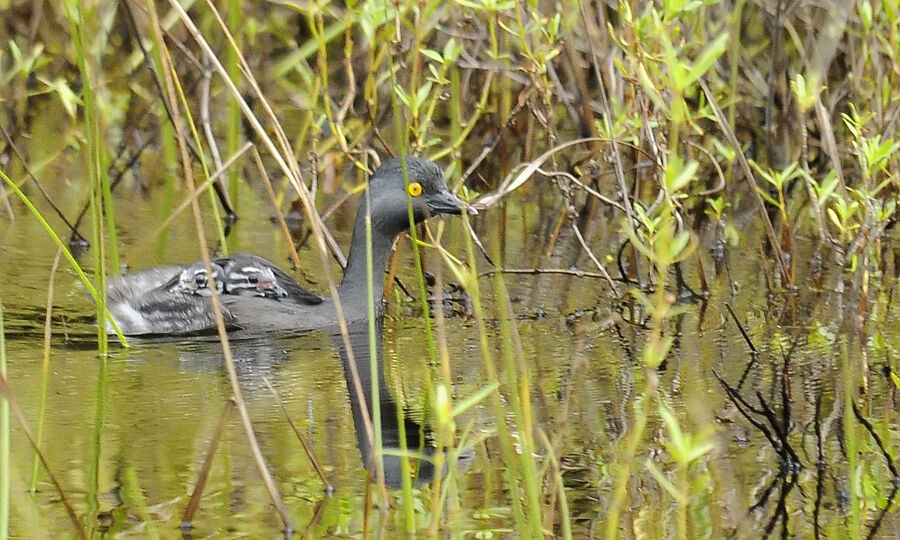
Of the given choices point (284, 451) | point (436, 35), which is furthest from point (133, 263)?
point (284, 451)

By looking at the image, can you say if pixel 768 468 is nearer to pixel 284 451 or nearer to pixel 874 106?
pixel 284 451

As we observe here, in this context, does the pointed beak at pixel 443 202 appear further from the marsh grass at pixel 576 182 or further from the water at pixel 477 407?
the water at pixel 477 407

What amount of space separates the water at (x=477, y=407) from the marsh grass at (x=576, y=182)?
3 cm

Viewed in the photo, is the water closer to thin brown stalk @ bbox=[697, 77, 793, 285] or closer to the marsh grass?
the marsh grass

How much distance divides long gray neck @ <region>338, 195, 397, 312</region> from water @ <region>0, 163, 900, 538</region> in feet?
0.72

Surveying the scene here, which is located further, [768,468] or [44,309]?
[44,309]

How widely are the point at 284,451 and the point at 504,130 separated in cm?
329

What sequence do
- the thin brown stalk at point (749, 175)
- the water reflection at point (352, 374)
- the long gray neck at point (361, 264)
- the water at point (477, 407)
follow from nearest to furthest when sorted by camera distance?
the water at point (477, 407)
the water reflection at point (352, 374)
the thin brown stalk at point (749, 175)
the long gray neck at point (361, 264)

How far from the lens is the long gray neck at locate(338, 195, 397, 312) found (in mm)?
7267

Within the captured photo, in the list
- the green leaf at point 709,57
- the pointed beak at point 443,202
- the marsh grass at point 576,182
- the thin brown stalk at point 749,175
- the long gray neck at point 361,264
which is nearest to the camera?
the green leaf at point 709,57

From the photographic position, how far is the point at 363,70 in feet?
34.4

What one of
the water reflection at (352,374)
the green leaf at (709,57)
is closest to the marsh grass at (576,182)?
the green leaf at (709,57)

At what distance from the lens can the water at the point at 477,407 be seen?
432 cm

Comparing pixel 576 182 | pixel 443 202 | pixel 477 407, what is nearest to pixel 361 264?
pixel 443 202
